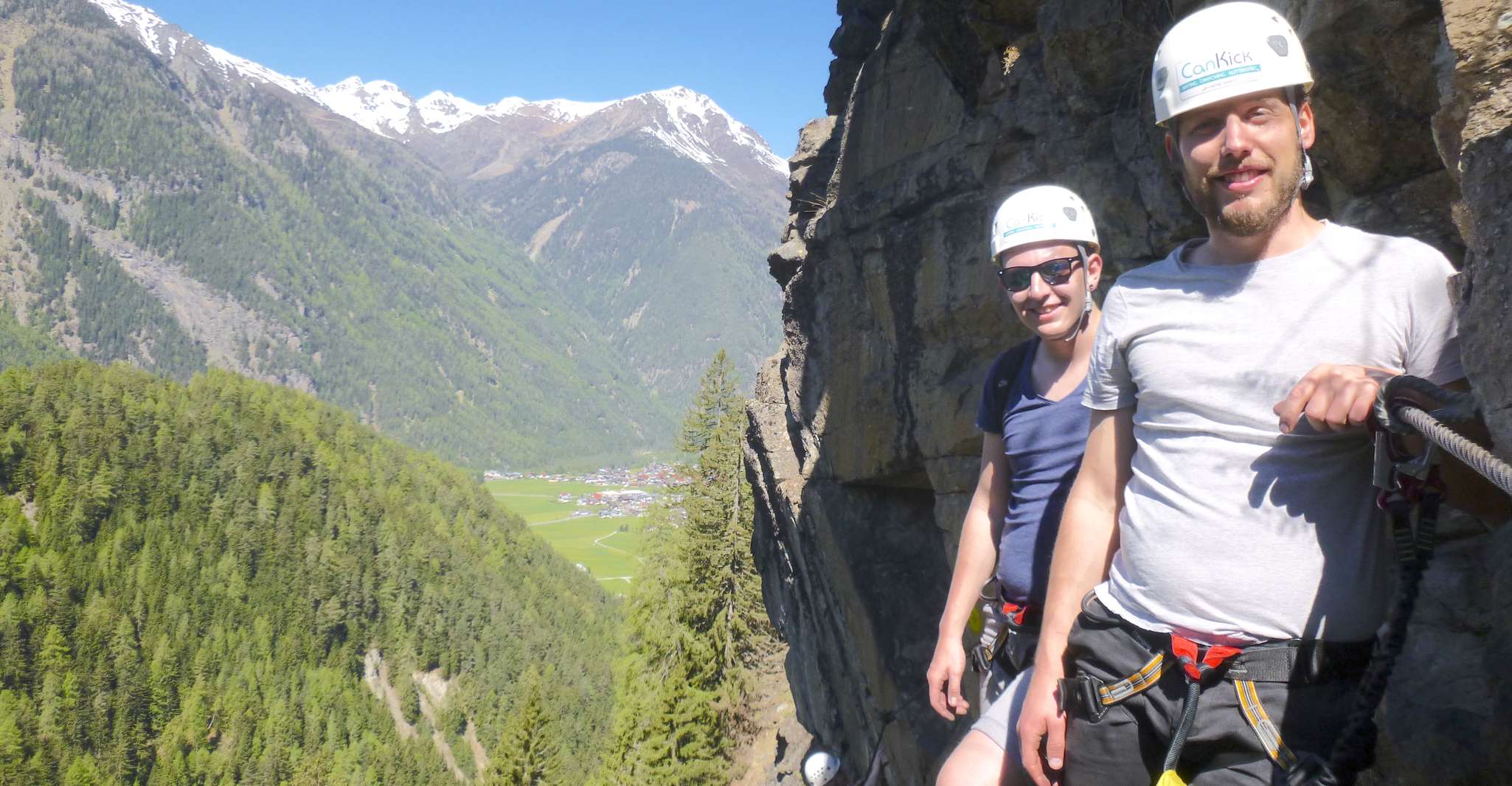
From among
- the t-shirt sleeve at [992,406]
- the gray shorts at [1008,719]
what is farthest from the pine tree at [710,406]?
the gray shorts at [1008,719]

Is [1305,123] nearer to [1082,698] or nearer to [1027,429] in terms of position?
[1027,429]

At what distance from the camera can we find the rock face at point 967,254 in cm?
307

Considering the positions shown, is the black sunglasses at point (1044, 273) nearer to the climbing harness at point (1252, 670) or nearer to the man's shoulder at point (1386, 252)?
the man's shoulder at point (1386, 252)

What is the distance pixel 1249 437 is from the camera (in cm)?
258

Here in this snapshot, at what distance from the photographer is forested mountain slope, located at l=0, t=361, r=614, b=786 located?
280 feet

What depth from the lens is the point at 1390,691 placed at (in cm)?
343

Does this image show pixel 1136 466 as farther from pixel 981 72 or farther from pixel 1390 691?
pixel 981 72

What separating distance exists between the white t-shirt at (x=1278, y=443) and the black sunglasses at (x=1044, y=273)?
4.79ft

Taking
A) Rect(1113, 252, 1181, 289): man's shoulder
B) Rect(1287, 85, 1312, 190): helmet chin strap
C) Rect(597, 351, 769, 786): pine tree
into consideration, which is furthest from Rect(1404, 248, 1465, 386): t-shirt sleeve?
Rect(597, 351, 769, 786): pine tree

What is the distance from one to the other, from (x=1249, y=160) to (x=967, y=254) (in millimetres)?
8088

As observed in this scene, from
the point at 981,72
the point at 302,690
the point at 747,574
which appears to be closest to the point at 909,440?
the point at 981,72

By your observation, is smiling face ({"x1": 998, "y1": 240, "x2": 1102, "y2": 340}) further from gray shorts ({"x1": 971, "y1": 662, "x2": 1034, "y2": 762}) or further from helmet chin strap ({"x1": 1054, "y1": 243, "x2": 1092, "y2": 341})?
gray shorts ({"x1": 971, "y1": 662, "x2": 1034, "y2": 762})

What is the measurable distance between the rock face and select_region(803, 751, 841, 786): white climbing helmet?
1616 millimetres

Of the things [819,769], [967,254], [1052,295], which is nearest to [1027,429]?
[1052,295]
